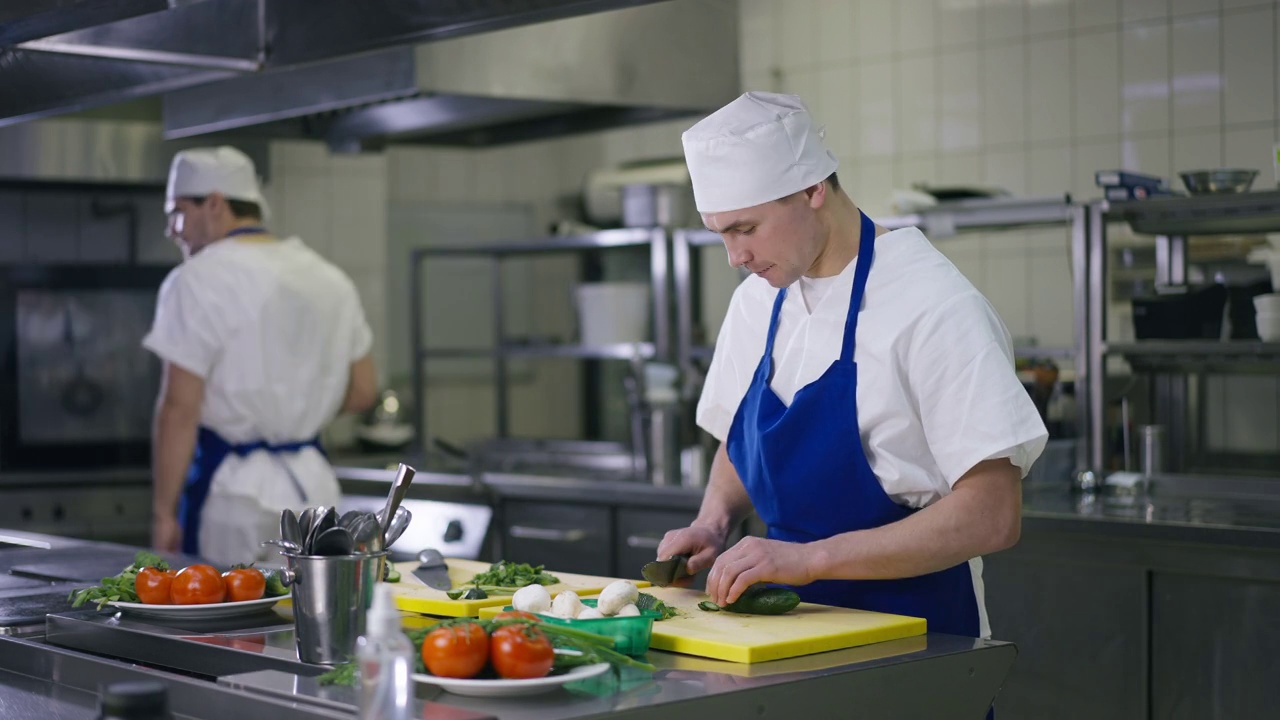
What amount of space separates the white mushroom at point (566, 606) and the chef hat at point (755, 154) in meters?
0.62

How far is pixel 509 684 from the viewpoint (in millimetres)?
1445

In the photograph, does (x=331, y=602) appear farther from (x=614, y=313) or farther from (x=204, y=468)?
(x=614, y=313)

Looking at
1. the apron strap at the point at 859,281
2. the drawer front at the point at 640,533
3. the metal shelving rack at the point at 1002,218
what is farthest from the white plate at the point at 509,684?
the metal shelving rack at the point at 1002,218

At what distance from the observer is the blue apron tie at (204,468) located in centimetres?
354

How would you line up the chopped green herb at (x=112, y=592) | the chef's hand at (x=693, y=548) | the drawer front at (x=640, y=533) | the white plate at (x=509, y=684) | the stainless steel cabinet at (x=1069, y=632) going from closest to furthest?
the white plate at (x=509, y=684), the chopped green herb at (x=112, y=592), the chef's hand at (x=693, y=548), the stainless steel cabinet at (x=1069, y=632), the drawer front at (x=640, y=533)

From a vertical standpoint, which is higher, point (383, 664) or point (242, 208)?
point (242, 208)

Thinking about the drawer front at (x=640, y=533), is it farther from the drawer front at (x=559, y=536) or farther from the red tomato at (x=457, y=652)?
the red tomato at (x=457, y=652)

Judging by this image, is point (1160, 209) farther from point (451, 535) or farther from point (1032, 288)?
point (451, 535)

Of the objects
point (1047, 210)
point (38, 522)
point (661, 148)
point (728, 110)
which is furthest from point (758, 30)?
point (728, 110)

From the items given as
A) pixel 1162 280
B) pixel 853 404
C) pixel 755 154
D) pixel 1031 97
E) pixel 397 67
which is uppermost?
pixel 1031 97

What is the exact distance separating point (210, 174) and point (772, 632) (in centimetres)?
236

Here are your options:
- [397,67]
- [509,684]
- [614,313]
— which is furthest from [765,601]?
[614,313]

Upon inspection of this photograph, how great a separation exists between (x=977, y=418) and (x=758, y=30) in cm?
395

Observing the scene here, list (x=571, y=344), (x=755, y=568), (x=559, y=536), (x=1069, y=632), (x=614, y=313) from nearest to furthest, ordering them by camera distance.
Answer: (x=755, y=568) → (x=1069, y=632) → (x=559, y=536) → (x=614, y=313) → (x=571, y=344)
